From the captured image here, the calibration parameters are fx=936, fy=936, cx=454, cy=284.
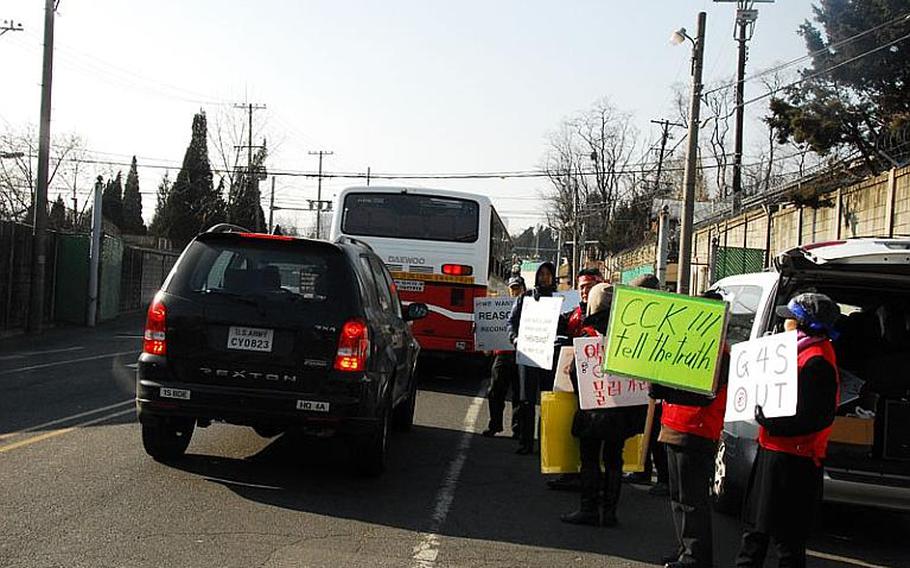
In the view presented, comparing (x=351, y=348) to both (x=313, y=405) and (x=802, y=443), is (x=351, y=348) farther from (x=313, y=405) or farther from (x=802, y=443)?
(x=802, y=443)

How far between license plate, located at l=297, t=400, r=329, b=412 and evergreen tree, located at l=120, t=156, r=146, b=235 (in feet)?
254

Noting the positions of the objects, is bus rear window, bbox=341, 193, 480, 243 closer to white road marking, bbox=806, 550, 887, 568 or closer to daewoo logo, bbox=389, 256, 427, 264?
daewoo logo, bbox=389, 256, 427, 264

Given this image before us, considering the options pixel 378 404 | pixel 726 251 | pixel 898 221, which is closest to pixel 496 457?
pixel 378 404

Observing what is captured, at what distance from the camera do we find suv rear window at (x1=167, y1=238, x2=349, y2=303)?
23.7 ft

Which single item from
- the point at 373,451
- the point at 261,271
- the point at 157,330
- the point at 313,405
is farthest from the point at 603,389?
Result: the point at 157,330

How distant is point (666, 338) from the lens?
19.2 feet

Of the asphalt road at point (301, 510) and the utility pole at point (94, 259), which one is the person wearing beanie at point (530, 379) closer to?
the asphalt road at point (301, 510)

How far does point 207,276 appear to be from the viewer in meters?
7.30

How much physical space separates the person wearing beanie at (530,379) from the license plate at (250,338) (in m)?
3.18

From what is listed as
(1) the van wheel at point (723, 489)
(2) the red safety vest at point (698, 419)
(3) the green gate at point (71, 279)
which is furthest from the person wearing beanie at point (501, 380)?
(3) the green gate at point (71, 279)

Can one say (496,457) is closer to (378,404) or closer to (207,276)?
(378,404)

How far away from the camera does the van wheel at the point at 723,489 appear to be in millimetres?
6930

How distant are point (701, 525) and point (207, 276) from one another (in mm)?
4106

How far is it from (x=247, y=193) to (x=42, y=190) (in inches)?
1343
